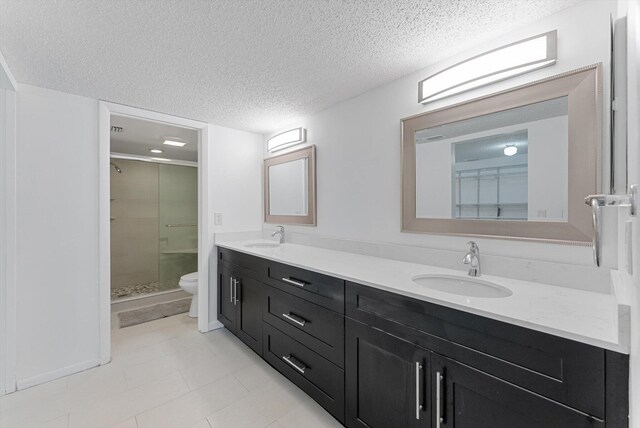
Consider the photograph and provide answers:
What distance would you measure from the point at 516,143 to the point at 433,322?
37.5 inches

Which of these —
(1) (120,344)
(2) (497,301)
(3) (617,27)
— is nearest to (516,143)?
(3) (617,27)

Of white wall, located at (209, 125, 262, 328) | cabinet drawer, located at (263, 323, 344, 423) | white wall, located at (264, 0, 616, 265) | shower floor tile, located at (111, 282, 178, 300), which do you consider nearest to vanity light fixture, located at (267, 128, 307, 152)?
white wall, located at (264, 0, 616, 265)

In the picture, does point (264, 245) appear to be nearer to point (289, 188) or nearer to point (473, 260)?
point (289, 188)

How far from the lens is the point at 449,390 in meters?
1.06

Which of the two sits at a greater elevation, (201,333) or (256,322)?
(256,322)

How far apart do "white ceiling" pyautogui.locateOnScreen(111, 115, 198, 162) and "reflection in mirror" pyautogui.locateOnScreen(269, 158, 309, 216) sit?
1.01 meters

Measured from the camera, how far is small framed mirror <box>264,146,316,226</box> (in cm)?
256

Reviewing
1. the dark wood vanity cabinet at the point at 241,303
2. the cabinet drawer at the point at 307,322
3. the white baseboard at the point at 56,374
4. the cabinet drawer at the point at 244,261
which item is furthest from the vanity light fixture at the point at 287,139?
the white baseboard at the point at 56,374

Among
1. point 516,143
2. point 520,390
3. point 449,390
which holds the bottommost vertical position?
point 449,390

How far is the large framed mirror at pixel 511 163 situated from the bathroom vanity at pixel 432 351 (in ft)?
0.96

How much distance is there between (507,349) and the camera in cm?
92

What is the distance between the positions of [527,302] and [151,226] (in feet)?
15.3

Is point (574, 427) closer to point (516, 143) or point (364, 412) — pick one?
point (364, 412)

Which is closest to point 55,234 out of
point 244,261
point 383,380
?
point 244,261
